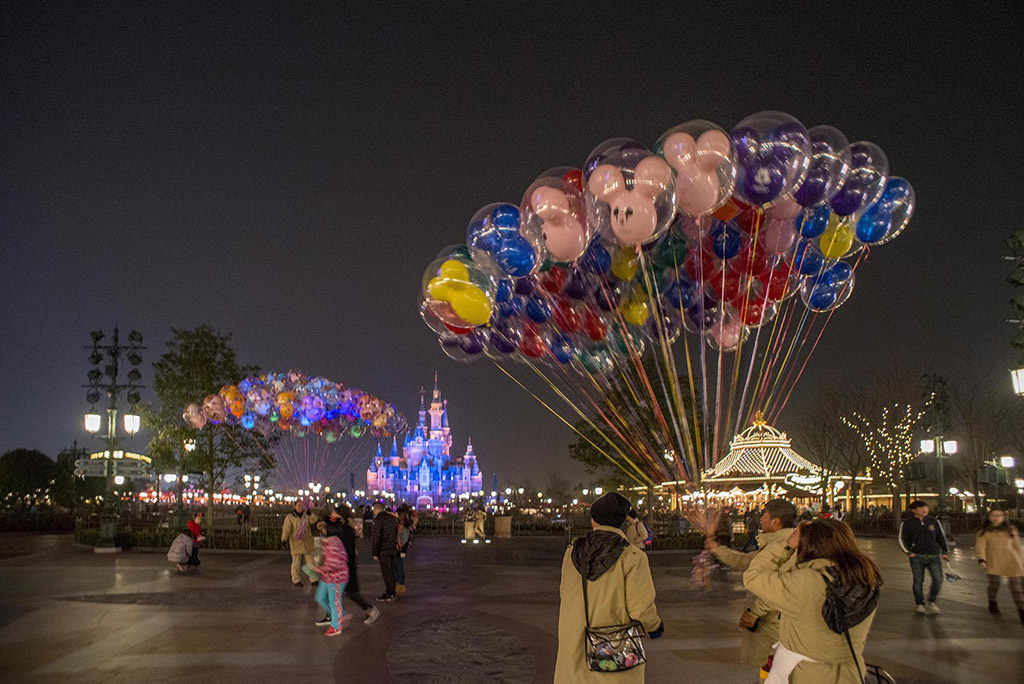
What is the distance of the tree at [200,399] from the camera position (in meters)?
27.7

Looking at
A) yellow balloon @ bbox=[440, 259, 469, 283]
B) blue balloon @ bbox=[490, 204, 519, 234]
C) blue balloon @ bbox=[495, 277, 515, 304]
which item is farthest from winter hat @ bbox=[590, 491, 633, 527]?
blue balloon @ bbox=[495, 277, 515, 304]

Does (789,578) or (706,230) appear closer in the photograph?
(789,578)

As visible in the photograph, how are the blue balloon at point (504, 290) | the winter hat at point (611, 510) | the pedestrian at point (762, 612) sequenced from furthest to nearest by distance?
the blue balloon at point (504, 290), the pedestrian at point (762, 612), the winter hat at point (611, 510)

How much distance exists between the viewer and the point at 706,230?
10.1 metres

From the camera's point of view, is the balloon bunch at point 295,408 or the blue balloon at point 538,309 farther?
the balloon bunch at point 295,408

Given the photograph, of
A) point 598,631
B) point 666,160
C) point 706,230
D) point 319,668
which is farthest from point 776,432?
point 598,631

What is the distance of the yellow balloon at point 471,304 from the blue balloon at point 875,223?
5094 millimetres

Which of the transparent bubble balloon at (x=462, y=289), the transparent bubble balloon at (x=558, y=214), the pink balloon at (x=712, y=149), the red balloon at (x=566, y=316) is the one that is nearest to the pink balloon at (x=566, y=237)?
the transparent bubble balloon at (x=558, y=214)

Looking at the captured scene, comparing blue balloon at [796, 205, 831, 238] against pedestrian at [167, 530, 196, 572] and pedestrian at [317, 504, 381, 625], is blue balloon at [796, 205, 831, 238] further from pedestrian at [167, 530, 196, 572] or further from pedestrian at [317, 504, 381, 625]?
pedestrian at [167, 530, 196, 572]

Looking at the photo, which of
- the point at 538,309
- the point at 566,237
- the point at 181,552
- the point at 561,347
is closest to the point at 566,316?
the point at 538,309

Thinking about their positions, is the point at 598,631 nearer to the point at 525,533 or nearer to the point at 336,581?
the point at 336,581

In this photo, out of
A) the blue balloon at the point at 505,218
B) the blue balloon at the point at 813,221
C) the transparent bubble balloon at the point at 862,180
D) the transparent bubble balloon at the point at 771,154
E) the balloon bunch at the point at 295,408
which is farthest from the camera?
the balloon bunch at the point at 295,408

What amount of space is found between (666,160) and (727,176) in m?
0.71

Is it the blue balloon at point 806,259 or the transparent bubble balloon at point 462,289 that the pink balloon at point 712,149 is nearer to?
the blue balloon at point 806,259
